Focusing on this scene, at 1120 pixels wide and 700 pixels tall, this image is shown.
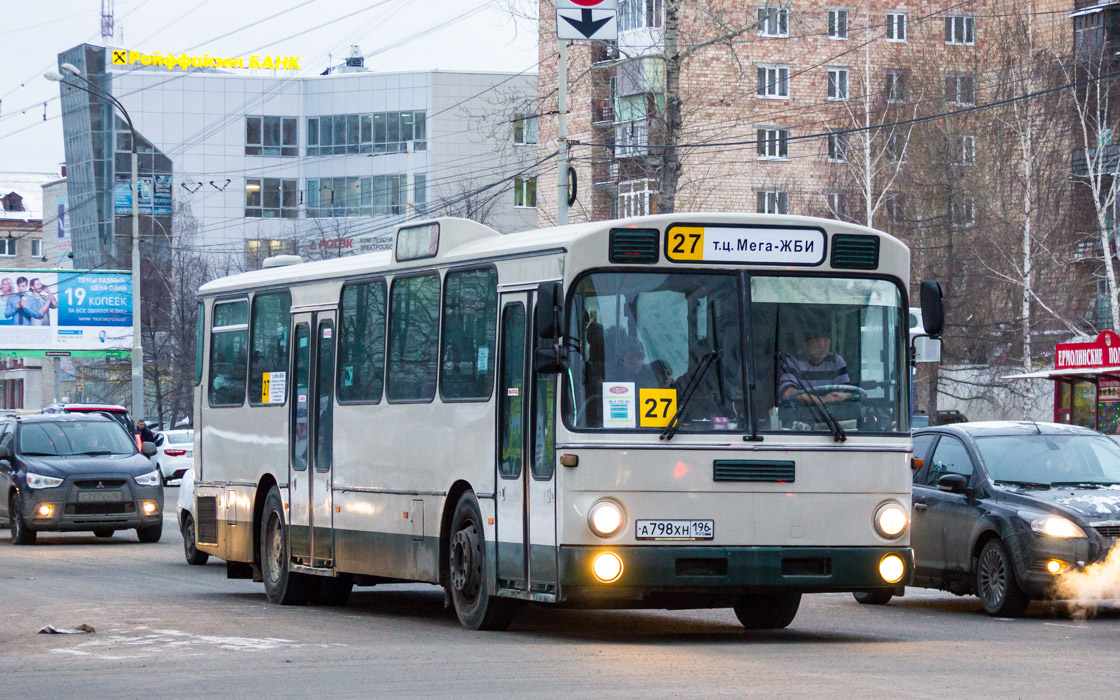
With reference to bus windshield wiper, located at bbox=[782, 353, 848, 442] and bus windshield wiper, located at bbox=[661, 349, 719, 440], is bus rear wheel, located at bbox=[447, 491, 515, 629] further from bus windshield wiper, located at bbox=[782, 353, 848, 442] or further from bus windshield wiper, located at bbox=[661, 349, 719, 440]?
bus windshield wiper, located at bbox=[782, 353, 848, 442]

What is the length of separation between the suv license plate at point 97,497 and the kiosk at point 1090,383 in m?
14.7

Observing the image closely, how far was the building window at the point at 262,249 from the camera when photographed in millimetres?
91500

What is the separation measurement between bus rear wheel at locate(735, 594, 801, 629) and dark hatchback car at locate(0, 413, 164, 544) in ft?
47.0

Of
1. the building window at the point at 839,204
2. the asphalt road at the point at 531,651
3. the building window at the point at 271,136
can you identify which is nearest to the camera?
the asphalt road at the point at 531,651

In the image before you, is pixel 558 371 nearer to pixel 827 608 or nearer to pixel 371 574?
pixel 371 574

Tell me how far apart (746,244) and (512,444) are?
1946 millimetres

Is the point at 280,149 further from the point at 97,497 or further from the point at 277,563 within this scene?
the point at 277,563

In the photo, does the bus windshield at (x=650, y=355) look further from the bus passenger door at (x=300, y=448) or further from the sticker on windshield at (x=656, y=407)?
the bus passenger door at (x=300, y=448)

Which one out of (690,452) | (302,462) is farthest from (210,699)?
(302,462)

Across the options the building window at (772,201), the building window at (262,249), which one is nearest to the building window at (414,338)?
the building window at (772,201)

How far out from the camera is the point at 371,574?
15.1 metres

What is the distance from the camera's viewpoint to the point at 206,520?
18672 millimetres

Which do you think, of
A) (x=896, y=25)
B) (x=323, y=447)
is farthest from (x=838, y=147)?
(x=323, y=447)

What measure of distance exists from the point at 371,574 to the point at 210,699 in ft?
18.2
